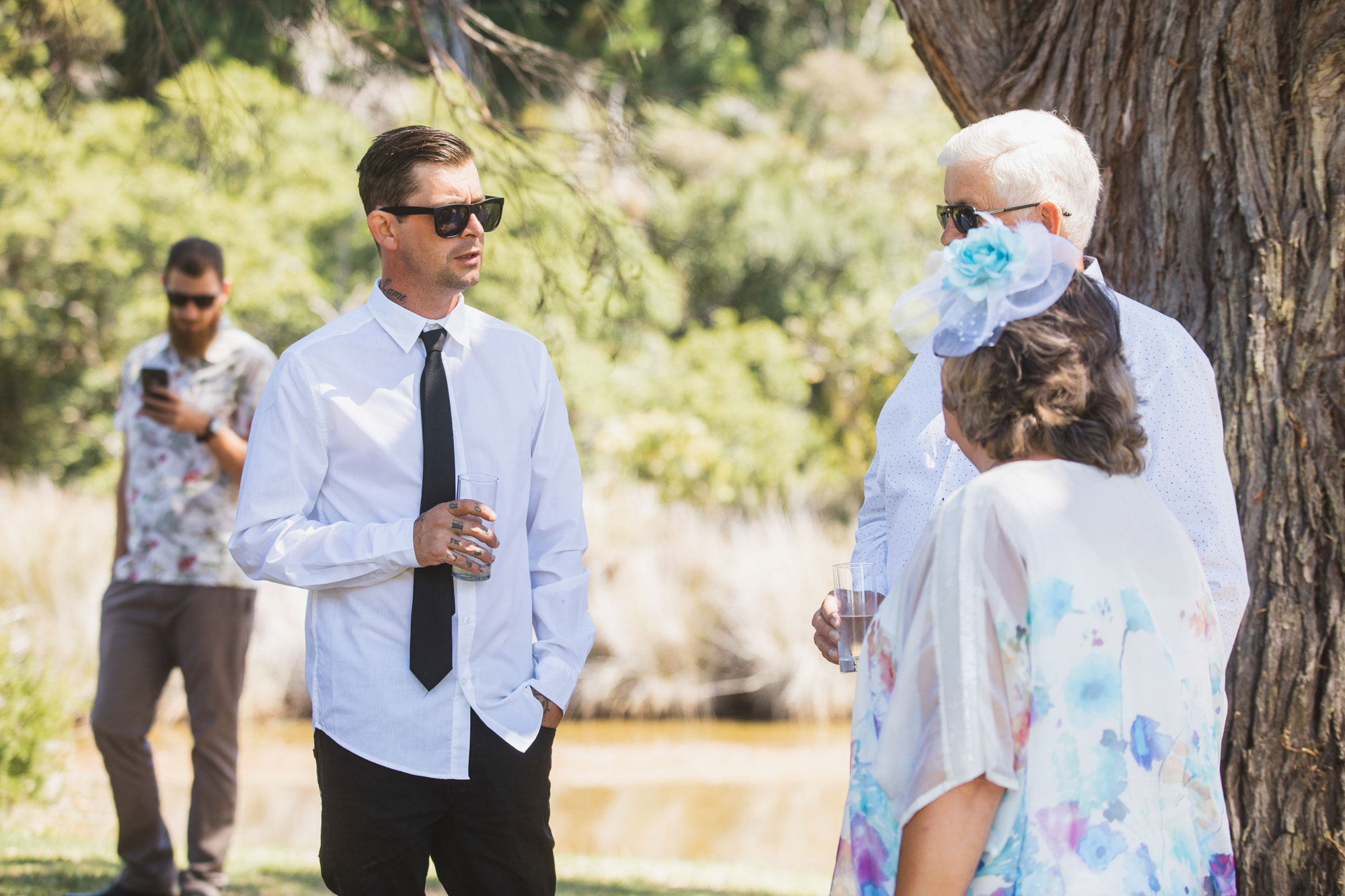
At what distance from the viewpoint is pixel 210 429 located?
4.02 m

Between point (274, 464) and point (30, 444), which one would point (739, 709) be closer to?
point (274, 464)

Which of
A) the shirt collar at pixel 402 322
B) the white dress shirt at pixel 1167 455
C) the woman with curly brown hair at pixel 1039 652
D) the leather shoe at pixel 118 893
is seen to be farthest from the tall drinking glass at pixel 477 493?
the leather shoe at pixel 118 893

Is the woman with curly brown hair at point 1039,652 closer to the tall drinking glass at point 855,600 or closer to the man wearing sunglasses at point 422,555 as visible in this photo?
the tall drinking glass at point 855,600

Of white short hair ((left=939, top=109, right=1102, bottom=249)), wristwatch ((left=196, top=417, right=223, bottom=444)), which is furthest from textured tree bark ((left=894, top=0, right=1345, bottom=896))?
wristwatch ((left=196, top=417, right=223, bottom=444))

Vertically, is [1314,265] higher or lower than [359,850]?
higher

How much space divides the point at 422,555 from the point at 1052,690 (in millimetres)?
1291

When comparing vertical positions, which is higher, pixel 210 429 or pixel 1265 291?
pixel 1265 291

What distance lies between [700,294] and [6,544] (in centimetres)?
1136

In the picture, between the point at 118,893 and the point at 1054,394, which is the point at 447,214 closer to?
the point at 1054,394

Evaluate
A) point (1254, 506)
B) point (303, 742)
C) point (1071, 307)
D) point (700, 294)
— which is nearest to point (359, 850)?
point (1071, 307)

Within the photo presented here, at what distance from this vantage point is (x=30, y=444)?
50.1ft

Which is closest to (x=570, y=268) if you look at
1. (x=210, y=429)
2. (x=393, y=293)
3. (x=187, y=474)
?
(x=187, y=474)

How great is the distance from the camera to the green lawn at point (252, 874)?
4266 millimetres

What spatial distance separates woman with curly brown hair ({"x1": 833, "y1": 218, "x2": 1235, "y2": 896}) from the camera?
1.61 m
